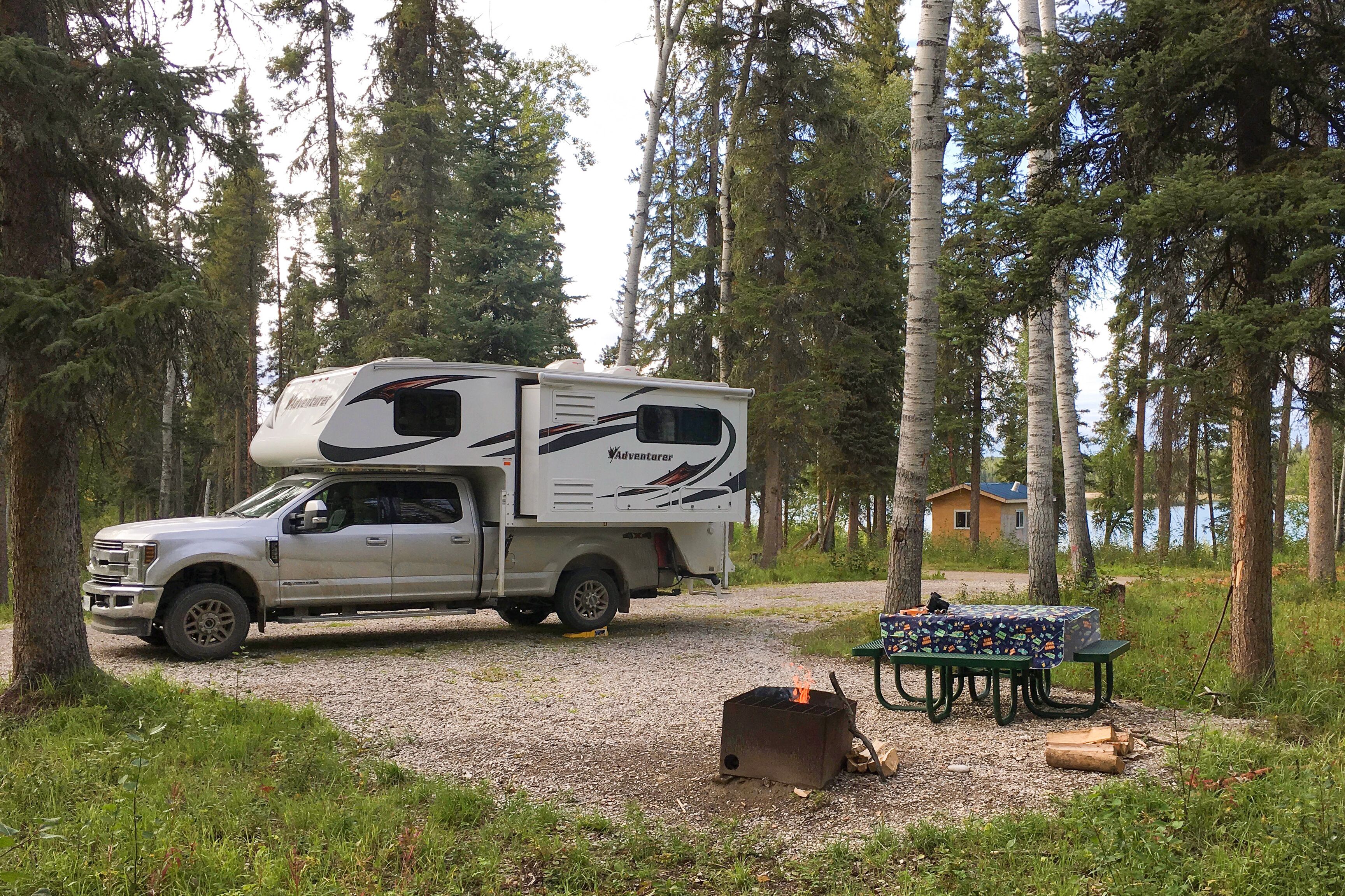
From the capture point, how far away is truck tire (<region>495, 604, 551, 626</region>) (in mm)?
13289

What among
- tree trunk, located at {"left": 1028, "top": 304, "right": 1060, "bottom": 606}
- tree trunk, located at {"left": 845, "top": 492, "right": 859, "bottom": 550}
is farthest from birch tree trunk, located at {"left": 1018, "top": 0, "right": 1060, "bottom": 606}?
tree trunk, located at {"left": 845, "top": 492, "right": 859, "bottom": 550}

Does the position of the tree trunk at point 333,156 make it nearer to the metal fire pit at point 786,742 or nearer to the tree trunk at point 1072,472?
the tree trunk at point 1072,472

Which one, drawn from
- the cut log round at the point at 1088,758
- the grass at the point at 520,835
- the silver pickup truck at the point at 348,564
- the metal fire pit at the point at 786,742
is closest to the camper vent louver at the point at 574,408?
the silver pickup truck at the point at 348,564

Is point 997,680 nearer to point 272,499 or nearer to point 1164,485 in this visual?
point 272,499

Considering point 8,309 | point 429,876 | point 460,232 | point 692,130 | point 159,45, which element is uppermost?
point 692,130

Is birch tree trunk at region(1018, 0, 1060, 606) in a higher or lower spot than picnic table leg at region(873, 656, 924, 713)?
higher

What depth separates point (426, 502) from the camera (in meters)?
11.8

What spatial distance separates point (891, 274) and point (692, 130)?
20.5ft

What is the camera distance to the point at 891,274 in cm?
2592

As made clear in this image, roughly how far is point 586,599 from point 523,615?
A: 1412 mm

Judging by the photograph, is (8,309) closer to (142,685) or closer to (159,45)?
(159,45)

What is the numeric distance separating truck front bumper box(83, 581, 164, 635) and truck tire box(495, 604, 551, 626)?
14.2 feet

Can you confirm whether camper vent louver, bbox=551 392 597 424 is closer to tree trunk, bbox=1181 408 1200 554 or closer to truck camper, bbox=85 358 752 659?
truck camper, bbox=85 358 752 659

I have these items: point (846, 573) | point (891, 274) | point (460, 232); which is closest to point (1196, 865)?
point (846, 573)
